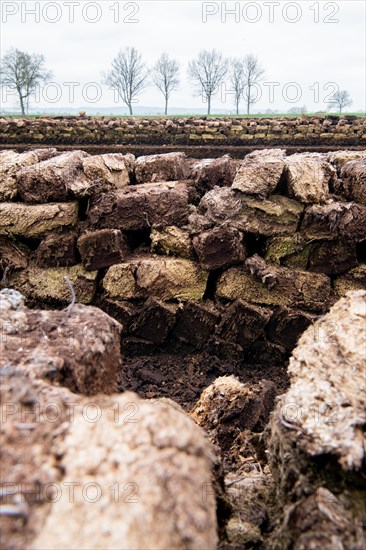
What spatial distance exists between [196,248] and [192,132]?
41.1ft

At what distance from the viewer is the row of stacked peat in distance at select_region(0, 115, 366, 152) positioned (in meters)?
16.7

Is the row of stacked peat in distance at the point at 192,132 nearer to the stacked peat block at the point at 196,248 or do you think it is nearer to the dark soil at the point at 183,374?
the stacked peat block at the point at 196,248

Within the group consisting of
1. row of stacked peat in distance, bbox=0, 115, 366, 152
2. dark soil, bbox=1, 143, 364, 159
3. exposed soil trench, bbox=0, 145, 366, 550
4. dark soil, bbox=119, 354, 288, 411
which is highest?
row of stacked peat in distance, bbox=0, 115, 366, 152

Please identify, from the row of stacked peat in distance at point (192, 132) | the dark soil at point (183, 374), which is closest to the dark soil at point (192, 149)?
the row of stacked peat in distance at point (192, 132)

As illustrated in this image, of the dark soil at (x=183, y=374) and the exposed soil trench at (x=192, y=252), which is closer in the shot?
the dark soil at (x=183, y=374)

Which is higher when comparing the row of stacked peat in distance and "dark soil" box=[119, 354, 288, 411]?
the row of stacked peat in distance

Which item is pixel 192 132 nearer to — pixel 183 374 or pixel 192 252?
pixel 192 252

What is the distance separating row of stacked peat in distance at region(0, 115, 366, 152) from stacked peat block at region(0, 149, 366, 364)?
38.9 feet

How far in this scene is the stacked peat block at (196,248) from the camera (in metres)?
5.05

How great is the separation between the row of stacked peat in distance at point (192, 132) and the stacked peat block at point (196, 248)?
11.8 m

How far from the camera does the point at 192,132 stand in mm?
16844

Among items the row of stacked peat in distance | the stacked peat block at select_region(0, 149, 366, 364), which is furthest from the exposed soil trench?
the row of stacked peat in distance

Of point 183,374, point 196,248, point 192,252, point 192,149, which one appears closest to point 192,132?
point 192,149

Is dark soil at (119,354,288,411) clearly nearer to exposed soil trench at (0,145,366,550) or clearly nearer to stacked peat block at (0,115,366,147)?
exposed soil trench at (0,145,366,550)
